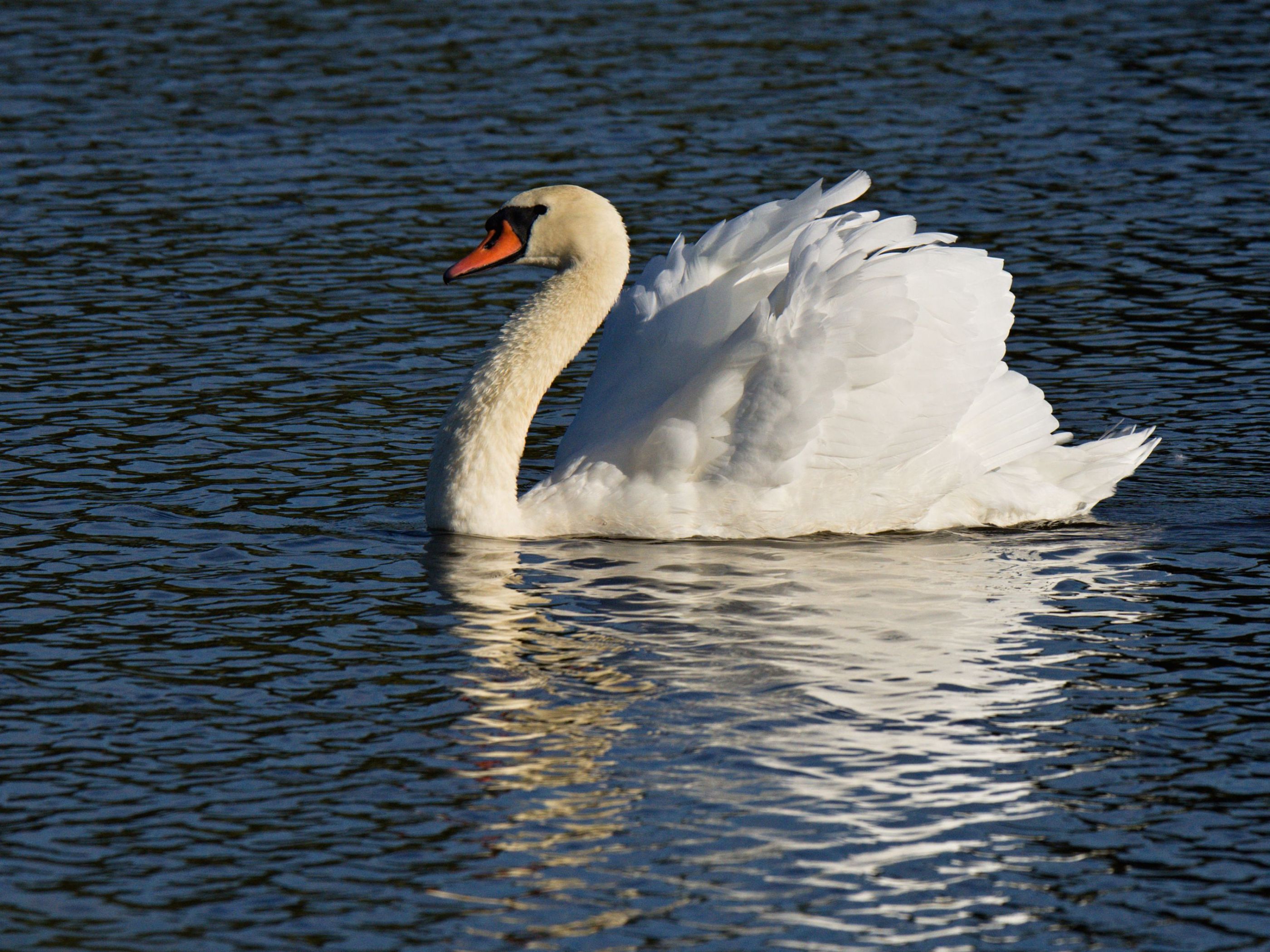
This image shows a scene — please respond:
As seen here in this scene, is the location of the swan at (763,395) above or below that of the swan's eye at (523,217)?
below

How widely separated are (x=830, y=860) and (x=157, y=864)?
7.06 ft

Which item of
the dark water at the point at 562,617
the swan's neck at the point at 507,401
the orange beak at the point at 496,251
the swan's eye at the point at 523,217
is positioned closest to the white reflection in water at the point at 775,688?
the dark water at the point at 562,617

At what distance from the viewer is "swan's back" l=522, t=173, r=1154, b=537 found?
955 cm

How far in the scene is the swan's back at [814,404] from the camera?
9547mm

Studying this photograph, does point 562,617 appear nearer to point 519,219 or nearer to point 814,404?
point 814,404

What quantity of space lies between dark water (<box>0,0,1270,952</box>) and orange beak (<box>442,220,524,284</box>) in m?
1.35

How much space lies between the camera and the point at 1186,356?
12.7m

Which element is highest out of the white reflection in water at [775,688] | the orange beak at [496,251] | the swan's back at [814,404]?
the orange beak at [496,251]

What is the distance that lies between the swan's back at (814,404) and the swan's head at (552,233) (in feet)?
1.30

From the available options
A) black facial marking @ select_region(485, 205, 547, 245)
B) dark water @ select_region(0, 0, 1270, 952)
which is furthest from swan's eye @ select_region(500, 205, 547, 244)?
dark water @ select_region(0, 0, 1270, 952)

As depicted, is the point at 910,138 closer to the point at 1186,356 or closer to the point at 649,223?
the point at 649,223

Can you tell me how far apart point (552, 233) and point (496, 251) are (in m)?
0.31

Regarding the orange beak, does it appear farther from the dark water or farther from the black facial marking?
the dark water

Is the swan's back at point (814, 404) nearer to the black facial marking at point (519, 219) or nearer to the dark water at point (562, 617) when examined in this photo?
the dark water at point (562, 617)
